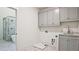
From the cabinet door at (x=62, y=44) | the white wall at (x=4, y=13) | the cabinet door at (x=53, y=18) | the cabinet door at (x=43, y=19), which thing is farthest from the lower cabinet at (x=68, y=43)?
the white wall at (x=4, y=13)

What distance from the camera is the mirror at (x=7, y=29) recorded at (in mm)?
1370

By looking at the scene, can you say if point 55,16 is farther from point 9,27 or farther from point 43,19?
point 9,27

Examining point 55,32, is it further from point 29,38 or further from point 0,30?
point 0,30

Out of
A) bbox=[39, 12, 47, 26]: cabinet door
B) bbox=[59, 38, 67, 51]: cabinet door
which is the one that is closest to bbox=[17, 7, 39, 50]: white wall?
bbox=[39, 12, 47, 26]: cabinet door

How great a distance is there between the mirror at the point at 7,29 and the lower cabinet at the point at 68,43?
81 cm

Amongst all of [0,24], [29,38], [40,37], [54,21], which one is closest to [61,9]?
[54,21]

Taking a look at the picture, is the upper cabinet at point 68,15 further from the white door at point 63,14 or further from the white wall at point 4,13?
the white wall at point 4,13

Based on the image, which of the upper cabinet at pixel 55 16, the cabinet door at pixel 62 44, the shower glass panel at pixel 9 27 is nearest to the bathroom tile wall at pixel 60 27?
the upper cabinet at pixel 55 16

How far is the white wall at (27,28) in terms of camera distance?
4.51 feet

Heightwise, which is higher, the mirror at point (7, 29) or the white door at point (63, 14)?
the white door at point (63, 14)

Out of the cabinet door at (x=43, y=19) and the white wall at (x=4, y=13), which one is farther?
the cabinet door at (x=43, y=19)

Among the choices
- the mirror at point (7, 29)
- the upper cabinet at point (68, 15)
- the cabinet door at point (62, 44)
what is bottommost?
the cabinet door at point (62, 44)
